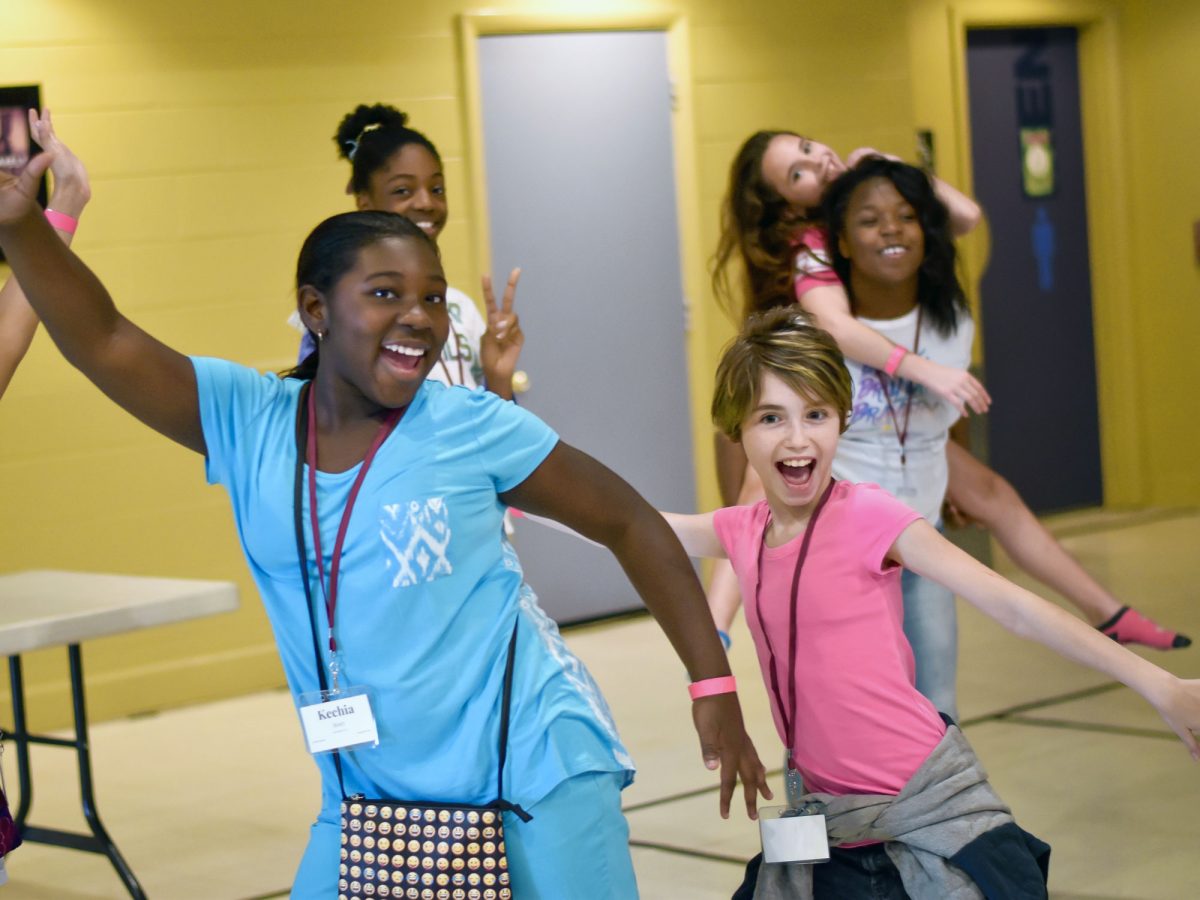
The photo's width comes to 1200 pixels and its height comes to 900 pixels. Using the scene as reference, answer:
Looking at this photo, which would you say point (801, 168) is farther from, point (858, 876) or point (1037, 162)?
point (1037, 162)

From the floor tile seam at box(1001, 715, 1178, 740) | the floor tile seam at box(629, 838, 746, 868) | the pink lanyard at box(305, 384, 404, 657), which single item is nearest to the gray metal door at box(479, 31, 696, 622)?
the floor tile seam at box(1001, 715, 1178, 740)

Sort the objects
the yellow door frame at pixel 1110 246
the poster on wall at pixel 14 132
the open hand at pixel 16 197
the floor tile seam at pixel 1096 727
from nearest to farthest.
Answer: the open hand at pixel 16 197
the floor tile seam at pixel 1096 727
the poster on wall at pixel 14 132
the yellow door frame at pixel 1110 246

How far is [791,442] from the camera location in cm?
248

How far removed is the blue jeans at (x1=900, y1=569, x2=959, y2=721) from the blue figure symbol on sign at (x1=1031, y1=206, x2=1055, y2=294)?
220 inches

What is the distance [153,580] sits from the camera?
12.2ft

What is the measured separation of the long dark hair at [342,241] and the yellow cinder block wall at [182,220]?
12.1 feet

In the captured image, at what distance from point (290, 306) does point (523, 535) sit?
1.26m

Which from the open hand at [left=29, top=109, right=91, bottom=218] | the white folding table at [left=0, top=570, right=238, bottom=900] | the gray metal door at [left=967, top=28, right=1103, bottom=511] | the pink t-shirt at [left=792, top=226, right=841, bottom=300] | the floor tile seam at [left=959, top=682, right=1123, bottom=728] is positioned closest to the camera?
the open hand at [left=29, top=109, right=91, bottom=218]

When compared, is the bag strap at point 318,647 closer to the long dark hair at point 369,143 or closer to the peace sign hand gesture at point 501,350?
the peace sign hand gesture at point 501,350

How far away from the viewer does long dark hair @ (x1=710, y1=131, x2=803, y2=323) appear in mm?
3730

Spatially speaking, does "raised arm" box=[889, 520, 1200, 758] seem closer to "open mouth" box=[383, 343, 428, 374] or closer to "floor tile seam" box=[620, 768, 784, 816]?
"open mouth" box=[383, 343, 428, 374]

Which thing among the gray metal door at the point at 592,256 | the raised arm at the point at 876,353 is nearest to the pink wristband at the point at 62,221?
the raised arm at the point at 876,353

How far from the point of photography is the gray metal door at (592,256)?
6328 mm

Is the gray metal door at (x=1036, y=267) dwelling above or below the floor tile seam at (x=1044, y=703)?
above
